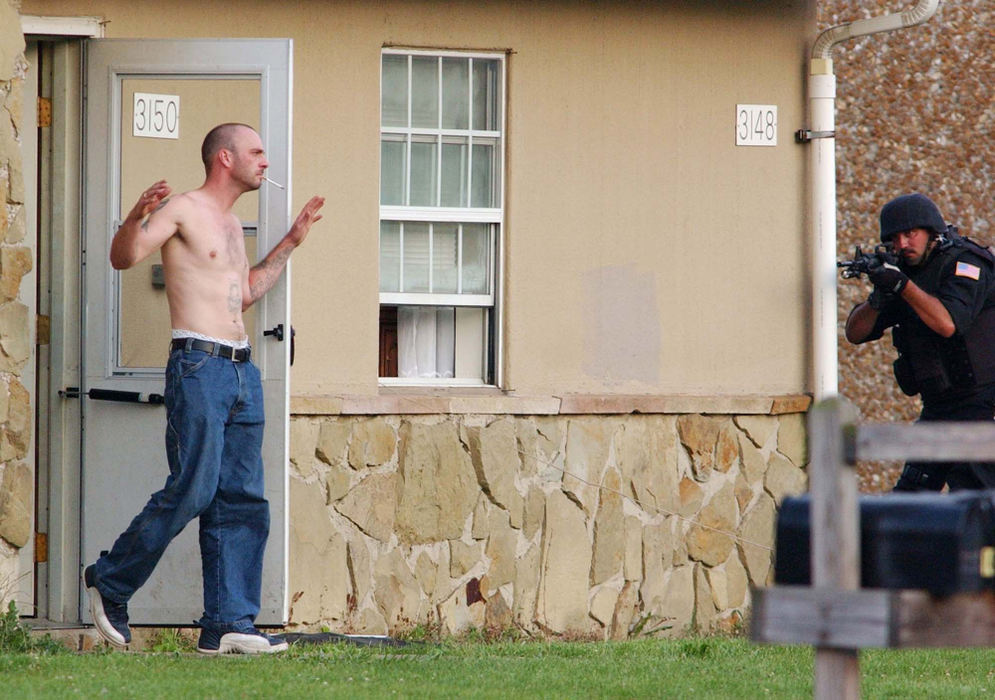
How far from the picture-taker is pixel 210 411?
5.89 meters

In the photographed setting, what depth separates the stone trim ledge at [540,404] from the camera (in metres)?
7.37

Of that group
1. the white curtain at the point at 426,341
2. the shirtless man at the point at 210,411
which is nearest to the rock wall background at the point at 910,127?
the white curtain at the point at 426,341

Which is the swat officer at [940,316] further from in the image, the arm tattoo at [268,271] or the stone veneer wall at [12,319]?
the stone veneer wall at [12,319]

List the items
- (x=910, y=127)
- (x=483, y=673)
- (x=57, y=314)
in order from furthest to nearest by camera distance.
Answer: (x=910, y=127), (x=57, y=314), (x=483, y=673)

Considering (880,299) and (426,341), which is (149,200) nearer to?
(426,341)

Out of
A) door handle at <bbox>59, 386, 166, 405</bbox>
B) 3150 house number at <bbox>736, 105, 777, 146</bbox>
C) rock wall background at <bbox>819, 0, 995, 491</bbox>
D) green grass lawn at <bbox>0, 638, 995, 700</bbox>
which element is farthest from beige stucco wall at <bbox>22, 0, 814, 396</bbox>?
rock wall background at <bbox>819, 0, 995, 491</bbox>

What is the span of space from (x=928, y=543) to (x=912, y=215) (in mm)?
3449

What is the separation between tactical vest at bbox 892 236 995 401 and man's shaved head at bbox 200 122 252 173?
10.2 feet

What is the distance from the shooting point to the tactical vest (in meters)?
6.65

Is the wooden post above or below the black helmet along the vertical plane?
below

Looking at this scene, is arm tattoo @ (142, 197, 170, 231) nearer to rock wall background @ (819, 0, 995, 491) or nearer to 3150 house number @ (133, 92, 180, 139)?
3150 house number @ (133, 92, 180, 139)

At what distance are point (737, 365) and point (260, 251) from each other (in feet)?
9.08

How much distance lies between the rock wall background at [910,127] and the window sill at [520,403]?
3.60 meters

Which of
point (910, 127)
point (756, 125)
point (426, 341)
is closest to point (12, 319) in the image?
point (426, 341)
